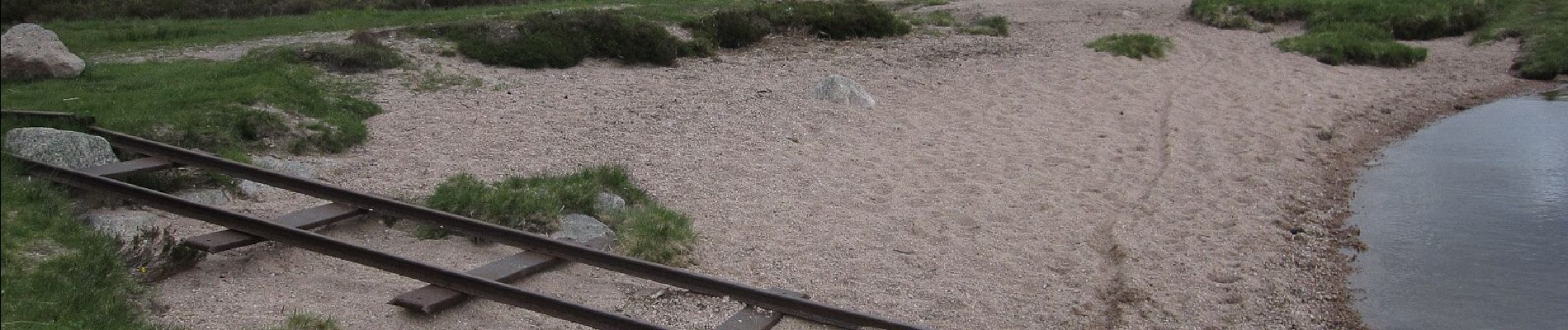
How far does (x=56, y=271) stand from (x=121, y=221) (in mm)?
1118

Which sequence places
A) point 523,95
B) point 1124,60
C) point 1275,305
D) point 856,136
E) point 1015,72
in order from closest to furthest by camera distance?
1. point 1275,305
2. point 856,136
3. point 523,95
4. point 1015,72
5. point 1124,60

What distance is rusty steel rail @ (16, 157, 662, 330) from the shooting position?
20.1ft

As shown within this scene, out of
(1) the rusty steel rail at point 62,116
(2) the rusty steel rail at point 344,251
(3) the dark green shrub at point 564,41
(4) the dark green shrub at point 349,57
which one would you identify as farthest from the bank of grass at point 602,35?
(2) the rusty steel rail at point 344,251

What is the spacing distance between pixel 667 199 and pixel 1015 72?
28.4ft

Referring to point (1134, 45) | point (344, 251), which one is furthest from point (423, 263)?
point (1134, 45)

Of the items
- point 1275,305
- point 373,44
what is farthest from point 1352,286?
point 373,44

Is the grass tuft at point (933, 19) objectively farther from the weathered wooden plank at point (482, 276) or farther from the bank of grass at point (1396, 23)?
the weathered wooden plank at point (482, 276)

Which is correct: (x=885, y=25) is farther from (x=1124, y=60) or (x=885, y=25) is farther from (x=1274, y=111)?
(x=1274, y=111)

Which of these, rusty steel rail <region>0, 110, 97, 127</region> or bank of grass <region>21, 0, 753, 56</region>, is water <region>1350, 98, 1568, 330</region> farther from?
bank of grass <region>21, 0, 753, 56</region>

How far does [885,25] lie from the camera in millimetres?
20172

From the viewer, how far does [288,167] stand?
912 cm

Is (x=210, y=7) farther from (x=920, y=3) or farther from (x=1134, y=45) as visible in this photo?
(x=1134, y=45)

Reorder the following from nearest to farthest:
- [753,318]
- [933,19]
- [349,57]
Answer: [753,318]
[349,57]
[933,19]

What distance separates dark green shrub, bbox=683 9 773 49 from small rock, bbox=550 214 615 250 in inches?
388
